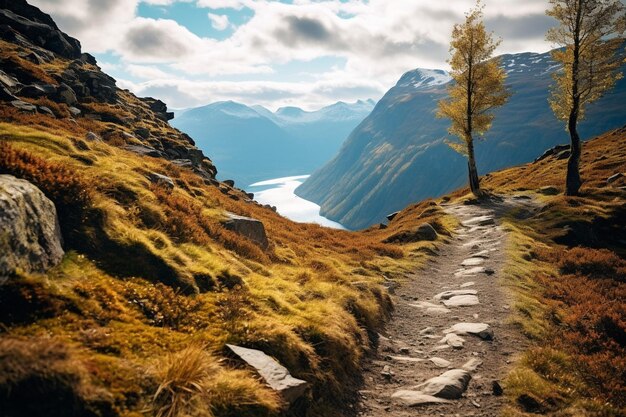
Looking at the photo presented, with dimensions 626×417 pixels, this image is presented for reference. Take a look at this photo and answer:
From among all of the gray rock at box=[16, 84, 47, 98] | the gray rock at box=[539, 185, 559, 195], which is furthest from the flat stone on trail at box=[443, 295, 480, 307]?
the gray rock at box=[539, 185, 559, 195]

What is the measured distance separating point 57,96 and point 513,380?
122ft

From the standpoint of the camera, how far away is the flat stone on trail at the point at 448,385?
375 inches

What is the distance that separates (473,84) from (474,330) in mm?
40525

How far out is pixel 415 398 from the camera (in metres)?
9.40

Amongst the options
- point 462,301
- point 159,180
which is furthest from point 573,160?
point 159,180

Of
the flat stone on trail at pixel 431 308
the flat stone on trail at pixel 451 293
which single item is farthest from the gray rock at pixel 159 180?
the flat stone on trail at pixel 451 293

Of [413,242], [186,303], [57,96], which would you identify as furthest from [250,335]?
[57,96]

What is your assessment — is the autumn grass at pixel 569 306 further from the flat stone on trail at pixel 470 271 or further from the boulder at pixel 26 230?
the boulder at pixel 26 230

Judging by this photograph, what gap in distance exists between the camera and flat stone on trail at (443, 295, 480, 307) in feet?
54.1

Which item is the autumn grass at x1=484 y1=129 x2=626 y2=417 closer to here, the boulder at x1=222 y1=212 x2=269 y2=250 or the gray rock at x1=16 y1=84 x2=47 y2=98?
the boulder at x1=222 y1=212 x2=269 y2=250

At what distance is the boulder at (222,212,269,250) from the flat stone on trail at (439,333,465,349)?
29.8ft

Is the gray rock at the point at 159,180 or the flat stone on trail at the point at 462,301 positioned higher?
the gray rock at the point at 159,180

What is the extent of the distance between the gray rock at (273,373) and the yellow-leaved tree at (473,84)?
144 ft

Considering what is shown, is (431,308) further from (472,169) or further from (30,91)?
(472,169)
